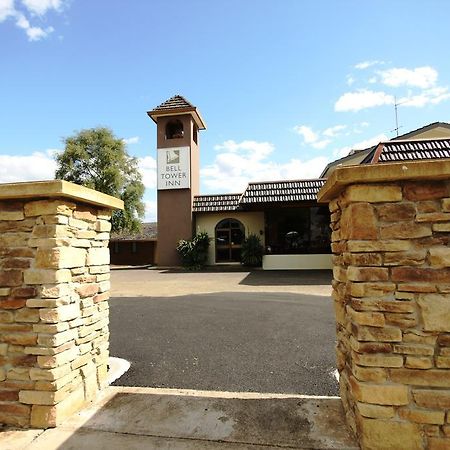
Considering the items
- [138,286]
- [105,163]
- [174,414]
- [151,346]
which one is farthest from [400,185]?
[105,163]

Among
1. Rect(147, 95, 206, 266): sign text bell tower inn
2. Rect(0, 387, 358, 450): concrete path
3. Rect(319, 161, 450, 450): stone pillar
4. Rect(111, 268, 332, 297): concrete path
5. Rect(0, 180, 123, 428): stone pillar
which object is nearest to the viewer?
Rect(319, 161, 450, 450): stone pillar

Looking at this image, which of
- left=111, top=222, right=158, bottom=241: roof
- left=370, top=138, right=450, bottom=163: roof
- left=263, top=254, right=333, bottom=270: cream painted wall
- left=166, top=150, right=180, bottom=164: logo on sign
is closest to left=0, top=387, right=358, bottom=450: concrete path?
left=370, top=138, right=450, bottom=163: roof

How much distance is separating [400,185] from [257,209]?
14583mm

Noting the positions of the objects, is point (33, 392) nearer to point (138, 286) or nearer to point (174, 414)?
point (174, 414)

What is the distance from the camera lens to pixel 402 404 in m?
2.31

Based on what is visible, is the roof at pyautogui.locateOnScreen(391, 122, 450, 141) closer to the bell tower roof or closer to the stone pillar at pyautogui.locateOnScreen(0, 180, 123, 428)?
the bell tower roof

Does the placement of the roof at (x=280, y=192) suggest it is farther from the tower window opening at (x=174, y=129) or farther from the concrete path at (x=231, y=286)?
the tower window opening at (x=174, y=129)

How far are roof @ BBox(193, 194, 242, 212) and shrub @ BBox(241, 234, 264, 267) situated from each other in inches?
84.8

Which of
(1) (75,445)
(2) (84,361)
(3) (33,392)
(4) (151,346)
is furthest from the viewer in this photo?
(4) (151,346)

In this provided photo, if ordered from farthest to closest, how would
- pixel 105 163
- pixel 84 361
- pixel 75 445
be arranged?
1. pixel 105 163
2. pixel 84 361
3. pixel 75 445

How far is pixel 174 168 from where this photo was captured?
18312 mm

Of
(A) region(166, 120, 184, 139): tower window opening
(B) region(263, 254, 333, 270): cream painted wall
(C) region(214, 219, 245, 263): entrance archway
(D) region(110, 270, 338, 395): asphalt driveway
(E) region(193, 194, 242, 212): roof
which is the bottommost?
(D) region(110, 270, 338, 395): asphalt driveway

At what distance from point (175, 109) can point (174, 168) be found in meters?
3.21

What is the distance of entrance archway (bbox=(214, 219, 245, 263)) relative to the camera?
18.2 meters
